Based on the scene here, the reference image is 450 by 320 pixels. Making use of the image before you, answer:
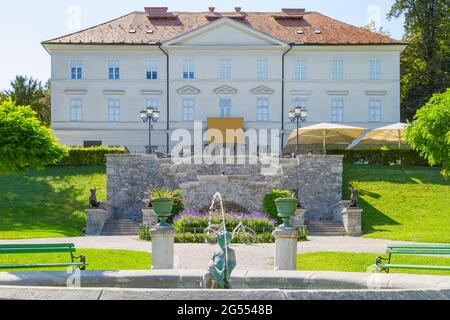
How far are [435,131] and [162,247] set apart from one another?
1342 centimetres

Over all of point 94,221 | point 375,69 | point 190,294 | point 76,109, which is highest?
point 375,69

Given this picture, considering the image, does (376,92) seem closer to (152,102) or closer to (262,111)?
(262,111)

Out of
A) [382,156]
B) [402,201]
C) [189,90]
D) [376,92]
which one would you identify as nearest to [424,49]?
[376,92]

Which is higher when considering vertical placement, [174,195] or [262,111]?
[262,111]

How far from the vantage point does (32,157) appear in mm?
19328

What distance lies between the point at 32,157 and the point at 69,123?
99.6 ft

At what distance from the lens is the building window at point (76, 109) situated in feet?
162

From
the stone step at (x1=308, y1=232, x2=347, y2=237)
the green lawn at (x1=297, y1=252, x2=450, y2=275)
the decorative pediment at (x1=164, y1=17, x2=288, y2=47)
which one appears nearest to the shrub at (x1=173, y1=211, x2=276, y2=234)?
the stone step at (x1=308, y1=232, x2=347, y2=237)

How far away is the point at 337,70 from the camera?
49656 mm

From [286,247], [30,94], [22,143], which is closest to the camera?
[286,247]

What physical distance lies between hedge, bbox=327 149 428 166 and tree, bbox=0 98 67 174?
2480 centimetres

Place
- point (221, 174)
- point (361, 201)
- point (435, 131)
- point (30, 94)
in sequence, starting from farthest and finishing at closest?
point (30, 94), point (221, 174), point (361, 201), point (435, 131)

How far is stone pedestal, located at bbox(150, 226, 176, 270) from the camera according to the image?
1562 cm

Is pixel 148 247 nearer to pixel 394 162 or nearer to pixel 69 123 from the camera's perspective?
pixel 394 162
